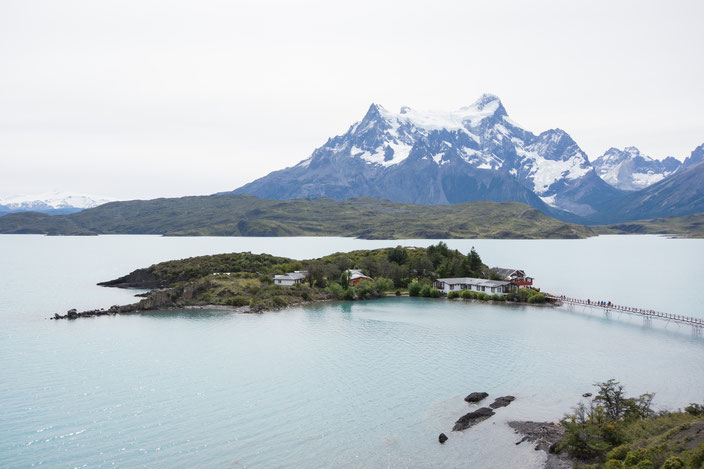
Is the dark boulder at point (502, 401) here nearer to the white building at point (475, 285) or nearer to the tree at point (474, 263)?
the white building at point (475, 285)

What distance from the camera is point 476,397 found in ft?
151

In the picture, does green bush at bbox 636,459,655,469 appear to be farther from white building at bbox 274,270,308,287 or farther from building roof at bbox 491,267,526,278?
white building at bbox 274,270,308,287

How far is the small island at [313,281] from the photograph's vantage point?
102125mm

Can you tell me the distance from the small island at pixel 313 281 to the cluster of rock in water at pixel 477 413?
190ft

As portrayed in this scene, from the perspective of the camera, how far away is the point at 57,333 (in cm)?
7562

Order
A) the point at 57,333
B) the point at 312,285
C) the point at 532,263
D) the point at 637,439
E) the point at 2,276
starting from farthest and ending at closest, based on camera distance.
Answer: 1. the point at 532,263
2. the point at 2,276
3. the point at 312,285
4. the point at 57,333
5. the point at 637,439

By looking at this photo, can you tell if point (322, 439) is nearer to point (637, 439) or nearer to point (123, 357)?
point (637, 439)

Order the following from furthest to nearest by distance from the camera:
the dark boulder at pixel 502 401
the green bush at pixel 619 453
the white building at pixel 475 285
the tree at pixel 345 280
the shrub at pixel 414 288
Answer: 1. the tree at pixel 345 280
2. the shrub at pixel 414 288
3. the white building at pixel 475 285
4. the dark boulder at pixel 502 401
5. the green bush at pixel 619 453

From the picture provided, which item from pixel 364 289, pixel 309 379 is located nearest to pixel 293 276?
pixel 364 289

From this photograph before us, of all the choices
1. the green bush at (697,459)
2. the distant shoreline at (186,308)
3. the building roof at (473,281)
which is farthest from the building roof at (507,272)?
the green bush at (697,459)

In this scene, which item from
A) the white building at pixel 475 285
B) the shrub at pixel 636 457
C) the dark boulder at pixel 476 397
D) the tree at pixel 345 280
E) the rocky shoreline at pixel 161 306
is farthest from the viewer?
the tree at pixel 345 280

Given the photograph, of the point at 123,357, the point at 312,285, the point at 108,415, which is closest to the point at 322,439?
the point at 108,415

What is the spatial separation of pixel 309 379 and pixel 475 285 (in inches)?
2647

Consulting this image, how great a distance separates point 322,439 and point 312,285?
3221 inches
